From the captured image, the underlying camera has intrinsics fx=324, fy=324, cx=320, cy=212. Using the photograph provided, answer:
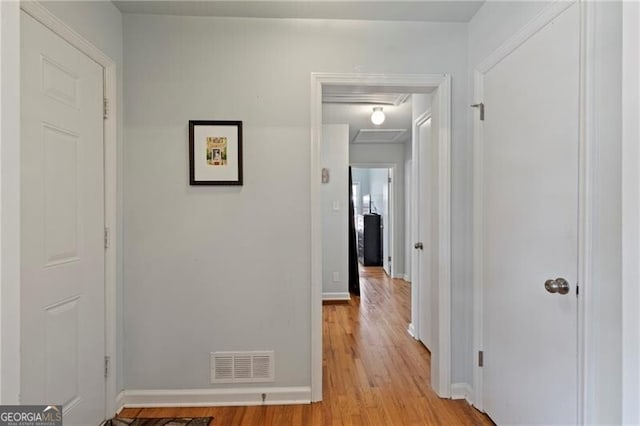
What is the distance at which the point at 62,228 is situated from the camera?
153 centimetres

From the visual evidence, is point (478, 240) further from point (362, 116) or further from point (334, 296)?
point (334, 296)

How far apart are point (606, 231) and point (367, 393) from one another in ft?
5.43

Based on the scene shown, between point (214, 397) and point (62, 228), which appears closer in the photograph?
point (62, 228)

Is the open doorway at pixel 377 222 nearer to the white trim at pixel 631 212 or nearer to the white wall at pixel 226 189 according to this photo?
the white wall at pixel 226 189

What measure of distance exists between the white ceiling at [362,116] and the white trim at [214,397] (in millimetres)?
2841

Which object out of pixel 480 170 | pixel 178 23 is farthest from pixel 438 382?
pixel 178 23

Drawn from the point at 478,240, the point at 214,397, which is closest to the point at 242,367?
the point at 214,397

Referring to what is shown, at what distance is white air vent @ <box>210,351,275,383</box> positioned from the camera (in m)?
2.02

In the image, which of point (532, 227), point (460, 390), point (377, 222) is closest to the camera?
point (532, 227)

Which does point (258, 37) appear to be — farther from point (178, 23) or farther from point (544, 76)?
point (544, 76)

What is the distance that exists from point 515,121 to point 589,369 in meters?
1.13

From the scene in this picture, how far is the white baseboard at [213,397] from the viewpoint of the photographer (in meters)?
1.99

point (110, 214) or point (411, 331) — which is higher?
point (110, 214)

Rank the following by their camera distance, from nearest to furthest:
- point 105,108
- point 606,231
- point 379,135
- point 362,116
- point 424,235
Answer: point 606,231 < point 105,108 < point 424,235 < point 362,116 < point 379,135
